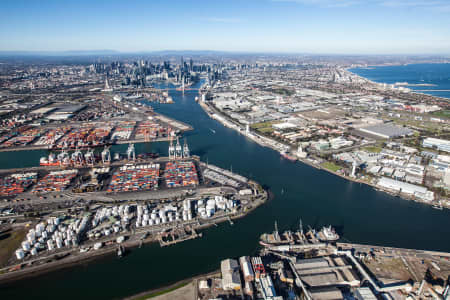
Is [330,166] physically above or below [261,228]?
above

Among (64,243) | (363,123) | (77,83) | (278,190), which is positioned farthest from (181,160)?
(77,83)

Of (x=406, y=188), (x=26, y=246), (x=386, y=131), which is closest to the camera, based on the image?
(x=26, y=246)

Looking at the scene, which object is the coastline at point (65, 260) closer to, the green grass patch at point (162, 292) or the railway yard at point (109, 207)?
the railway yard at point (109, 207)

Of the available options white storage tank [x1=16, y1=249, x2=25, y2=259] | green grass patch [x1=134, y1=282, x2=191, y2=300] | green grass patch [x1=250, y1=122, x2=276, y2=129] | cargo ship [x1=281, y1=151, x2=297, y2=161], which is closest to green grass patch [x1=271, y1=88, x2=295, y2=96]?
green grass patch [x1=250, y1=122, x2=276, y2=129]

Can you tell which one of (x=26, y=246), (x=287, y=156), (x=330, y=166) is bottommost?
(x=26, y=246)

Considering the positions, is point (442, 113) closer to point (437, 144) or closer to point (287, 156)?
point (437, 144)

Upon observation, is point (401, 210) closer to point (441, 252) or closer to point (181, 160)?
point (441, 252)

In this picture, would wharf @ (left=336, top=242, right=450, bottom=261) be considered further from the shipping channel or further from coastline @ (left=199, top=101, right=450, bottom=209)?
coastline @ (left=199, top=101, right=450, bottom=209)

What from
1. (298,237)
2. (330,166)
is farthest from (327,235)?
(330,166)
